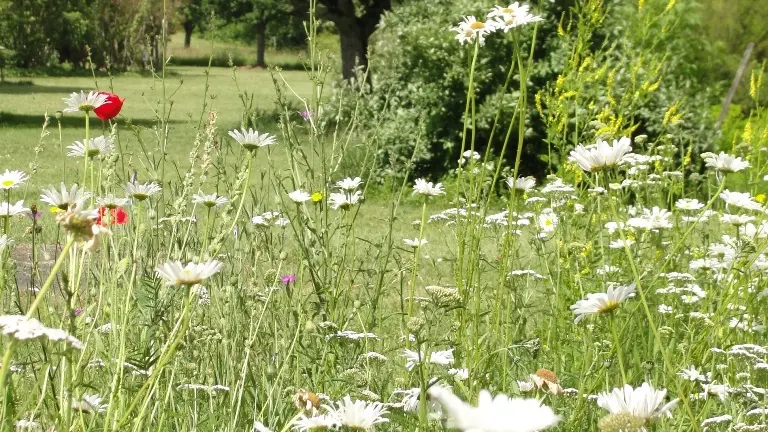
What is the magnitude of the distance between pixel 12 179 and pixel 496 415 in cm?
200

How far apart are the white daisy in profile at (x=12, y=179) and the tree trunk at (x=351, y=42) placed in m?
13.7

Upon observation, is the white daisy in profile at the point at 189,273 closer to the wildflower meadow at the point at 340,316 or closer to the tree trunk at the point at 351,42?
the wildflower meadow at the point at 340,316

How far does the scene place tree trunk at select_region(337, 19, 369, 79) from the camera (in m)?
16.1

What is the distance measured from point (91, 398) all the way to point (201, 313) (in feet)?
3.65

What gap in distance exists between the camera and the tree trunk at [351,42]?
16.1 meters

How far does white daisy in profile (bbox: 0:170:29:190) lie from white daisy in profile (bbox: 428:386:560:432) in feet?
5.77

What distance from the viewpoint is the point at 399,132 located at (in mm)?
10023

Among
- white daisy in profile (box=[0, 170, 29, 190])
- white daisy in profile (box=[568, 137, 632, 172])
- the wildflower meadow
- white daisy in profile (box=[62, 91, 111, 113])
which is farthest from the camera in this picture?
white daisy in profile (box=[0, 170, 29, 190])

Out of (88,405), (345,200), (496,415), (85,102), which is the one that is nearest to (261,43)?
(345,200)

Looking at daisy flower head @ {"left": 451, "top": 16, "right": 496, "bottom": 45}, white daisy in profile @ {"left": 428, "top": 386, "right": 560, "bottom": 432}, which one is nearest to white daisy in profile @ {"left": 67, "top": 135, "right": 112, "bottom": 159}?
daisy flower head @ {"left": 451, "top": 16, "right": 496, "bottom": 45}

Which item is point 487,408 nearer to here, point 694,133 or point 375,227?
point 375,227

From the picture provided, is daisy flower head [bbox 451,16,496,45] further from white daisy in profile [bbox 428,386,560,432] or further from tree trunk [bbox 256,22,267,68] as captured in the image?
tree trunk [bbox 256,22,267,68]

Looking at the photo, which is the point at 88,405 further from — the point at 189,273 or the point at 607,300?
the point at 607,300

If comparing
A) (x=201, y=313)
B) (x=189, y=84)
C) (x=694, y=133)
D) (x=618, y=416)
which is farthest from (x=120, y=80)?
(x=618, y=416)
